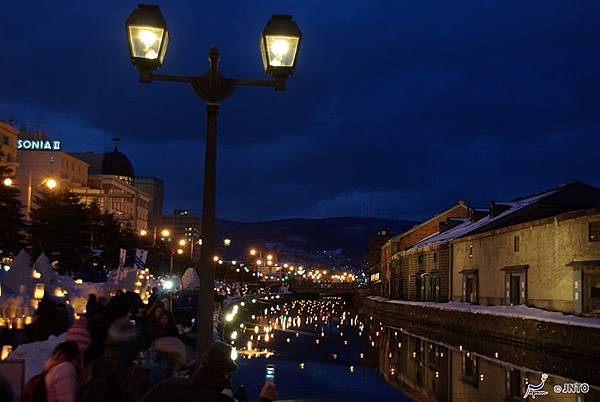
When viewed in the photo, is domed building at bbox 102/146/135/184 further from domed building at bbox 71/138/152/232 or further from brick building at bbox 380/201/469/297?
brick building at bbox 380/201/469/297

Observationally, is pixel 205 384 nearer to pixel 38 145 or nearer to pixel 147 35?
pixel 147 35

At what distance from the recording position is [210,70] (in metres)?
8.72

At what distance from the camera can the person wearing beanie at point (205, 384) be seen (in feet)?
15.4

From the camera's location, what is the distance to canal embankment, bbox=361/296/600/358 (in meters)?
26.3

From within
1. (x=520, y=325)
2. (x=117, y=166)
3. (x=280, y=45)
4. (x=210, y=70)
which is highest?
(x=117, y=166)

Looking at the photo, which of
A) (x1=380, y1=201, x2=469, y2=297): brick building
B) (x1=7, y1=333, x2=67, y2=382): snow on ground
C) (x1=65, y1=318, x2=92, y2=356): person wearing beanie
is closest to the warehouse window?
(x1=7, y1=333, x2=67, y2=382): snow on ground

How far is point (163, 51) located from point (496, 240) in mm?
38451

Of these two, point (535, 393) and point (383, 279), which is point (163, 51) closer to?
point (535, 393)

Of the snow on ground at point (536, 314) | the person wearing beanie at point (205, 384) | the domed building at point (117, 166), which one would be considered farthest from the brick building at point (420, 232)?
the domed building at point (117, 166)

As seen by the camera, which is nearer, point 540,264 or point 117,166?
point 540,264

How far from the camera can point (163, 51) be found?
8.46 m

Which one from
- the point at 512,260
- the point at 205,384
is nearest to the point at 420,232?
the point at 512,260

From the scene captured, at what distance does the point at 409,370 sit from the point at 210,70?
56.7 ft

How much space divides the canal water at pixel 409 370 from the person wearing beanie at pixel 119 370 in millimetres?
9445
